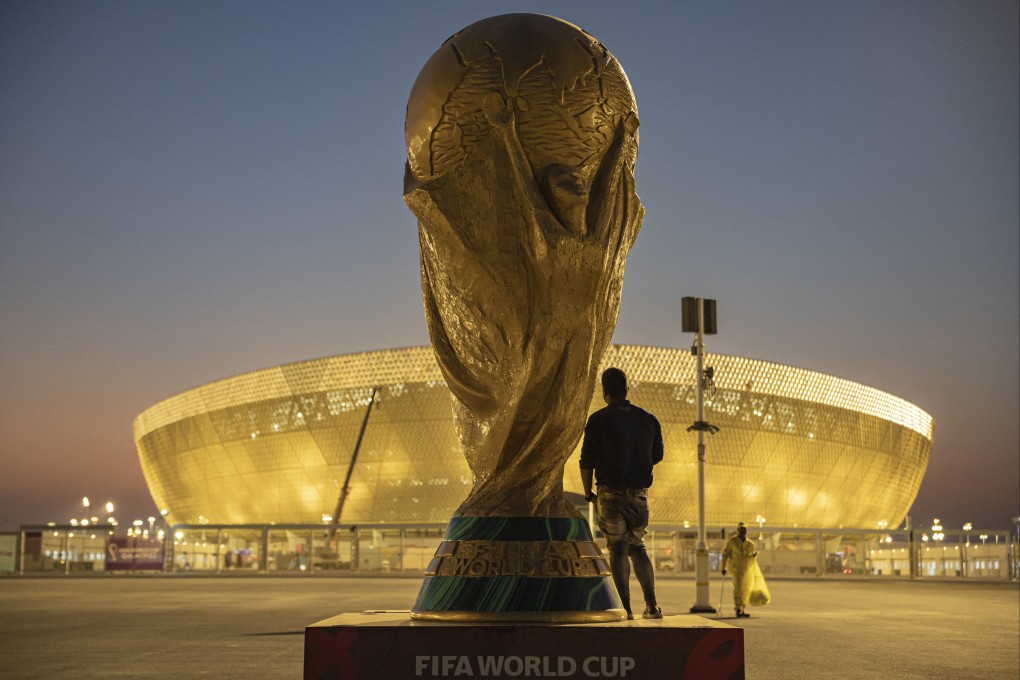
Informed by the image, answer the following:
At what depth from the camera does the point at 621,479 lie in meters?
5.39

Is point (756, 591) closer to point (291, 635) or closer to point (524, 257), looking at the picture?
point (291, 635)

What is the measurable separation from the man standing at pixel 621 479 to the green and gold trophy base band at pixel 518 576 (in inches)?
25.8

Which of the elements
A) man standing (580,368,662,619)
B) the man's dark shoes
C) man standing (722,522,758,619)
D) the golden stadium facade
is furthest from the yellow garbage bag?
the golden stadium facade

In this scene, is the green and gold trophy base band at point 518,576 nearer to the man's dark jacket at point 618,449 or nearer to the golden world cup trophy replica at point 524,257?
the golden world cup trophy replica at point 524,257

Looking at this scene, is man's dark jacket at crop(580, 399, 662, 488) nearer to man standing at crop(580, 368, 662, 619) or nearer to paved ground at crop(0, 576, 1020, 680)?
man standing at crop(580, 368, 662, 619)

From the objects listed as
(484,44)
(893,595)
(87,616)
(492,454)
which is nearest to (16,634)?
(87,616)

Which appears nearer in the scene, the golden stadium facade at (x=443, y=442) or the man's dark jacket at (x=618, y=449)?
the man's dark jacket at (x=618, y=449)

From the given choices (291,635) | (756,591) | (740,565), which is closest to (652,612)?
(291,635)

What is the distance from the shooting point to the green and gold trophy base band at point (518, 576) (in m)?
4.41

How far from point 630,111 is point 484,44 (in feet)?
2.51

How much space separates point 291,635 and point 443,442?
161 ft

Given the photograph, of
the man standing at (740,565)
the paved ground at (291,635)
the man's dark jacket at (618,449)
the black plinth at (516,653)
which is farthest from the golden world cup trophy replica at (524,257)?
the man standing at (740,565)

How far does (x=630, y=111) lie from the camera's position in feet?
16.2

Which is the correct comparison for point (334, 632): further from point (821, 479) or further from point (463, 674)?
point (821, 479)
